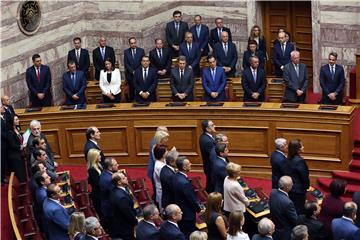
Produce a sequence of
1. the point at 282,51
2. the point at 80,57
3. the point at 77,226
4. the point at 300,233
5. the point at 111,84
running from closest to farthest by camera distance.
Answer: the point at 300,233, the point at 77,226, the point at 111,84, the point at 282,51, the point at 80,57

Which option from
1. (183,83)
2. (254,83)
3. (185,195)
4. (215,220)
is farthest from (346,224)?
(183,83)

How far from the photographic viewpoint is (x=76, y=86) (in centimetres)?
1581

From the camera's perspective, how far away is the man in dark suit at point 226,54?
1650 centimetres

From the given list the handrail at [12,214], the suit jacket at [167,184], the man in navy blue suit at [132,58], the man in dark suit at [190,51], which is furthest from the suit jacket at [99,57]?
the suit jacket at [167,184]

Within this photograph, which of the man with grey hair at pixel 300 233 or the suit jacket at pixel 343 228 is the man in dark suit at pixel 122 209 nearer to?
the man with grey hair at pixel 300 233

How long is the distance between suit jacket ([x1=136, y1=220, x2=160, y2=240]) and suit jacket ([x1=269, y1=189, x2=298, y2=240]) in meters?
1.61

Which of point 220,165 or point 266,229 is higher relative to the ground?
point 220,165

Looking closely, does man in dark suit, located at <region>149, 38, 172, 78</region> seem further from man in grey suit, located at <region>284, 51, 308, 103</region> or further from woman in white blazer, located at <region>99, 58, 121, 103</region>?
man in grey suit, located at <region>284, 51, 308, 103</region>

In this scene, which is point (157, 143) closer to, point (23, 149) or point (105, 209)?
point (105, 209)

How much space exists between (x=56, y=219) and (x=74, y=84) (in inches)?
223

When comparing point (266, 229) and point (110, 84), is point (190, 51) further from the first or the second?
point (266, 229)

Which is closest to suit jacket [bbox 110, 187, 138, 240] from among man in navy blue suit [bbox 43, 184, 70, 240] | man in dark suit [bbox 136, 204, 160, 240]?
man in navy blue suit [bbox 43, 184, 70, 240]

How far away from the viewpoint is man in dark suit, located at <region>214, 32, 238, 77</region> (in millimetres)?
16500

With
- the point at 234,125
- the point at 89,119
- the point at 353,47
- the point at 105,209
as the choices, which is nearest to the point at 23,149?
the point at 89,119
